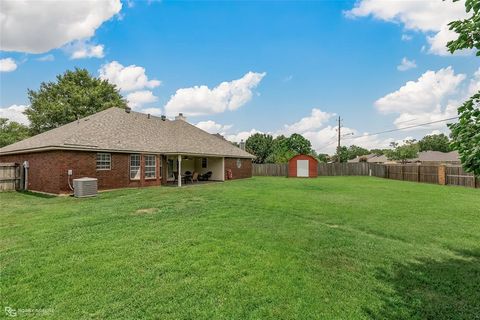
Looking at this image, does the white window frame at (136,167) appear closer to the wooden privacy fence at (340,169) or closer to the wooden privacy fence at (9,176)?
the wooden privacy fence at (9,176)

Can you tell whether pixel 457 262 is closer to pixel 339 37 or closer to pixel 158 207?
pixel 158 207

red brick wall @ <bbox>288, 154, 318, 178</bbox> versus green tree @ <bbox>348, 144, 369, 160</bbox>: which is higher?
green tree @ <bbox>348, 144, 369, 160</bbox>

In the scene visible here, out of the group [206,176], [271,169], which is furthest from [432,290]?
[271,169]

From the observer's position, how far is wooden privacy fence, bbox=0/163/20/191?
623 inches

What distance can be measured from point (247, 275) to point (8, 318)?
305 cm

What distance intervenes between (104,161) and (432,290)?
15968 mm

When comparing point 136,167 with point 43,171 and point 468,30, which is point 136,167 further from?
point 468,30

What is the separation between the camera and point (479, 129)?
3.09 meters

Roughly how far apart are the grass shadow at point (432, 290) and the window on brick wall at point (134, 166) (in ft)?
51.8

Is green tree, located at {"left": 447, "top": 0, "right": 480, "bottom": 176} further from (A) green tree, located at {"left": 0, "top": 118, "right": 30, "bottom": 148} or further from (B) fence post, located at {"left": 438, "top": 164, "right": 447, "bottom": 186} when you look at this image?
(A) green tree, located at {"left": 0, "top": 118, "right": 30, "bottom": 148}

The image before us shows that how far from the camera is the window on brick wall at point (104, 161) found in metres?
15.4

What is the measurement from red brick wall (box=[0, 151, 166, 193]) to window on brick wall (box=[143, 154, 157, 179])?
3.37ft

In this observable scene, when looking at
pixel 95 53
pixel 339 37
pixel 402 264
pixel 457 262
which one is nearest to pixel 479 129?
pixel 402 264

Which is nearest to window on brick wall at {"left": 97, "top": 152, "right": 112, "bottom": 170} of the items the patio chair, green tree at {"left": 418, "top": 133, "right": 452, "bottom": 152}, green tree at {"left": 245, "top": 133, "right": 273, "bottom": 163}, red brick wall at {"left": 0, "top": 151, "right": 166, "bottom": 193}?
red brick wall at {"left": 0, "top": 151, "right": 166, "bottom": 193}
